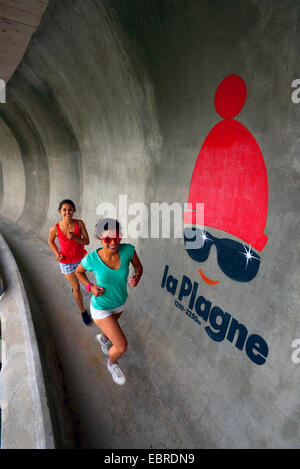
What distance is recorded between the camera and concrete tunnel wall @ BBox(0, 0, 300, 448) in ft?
7.79

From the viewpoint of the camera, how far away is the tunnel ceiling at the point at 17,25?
4190 mm

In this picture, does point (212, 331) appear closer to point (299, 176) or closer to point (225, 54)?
point (299, 176)

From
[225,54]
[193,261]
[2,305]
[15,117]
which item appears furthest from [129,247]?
[15,117]

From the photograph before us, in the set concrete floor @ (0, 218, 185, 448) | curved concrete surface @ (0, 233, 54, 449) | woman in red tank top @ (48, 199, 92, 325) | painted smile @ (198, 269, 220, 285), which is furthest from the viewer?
woman in red tank top @ (48, 199, 92, 325)

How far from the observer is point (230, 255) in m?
3.07

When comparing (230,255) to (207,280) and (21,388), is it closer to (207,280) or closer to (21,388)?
(207,280)

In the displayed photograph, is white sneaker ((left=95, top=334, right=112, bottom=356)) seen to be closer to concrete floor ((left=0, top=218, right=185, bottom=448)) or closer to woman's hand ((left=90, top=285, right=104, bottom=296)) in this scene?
concrete floor ((left=0, top=218, right=185, bottom=448))

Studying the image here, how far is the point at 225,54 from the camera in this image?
9.80ft

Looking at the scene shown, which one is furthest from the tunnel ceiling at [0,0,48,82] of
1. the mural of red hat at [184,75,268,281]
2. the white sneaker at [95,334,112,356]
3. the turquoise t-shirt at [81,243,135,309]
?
the white sneaker at [95,334,112,356]

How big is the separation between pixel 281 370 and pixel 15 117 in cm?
1259

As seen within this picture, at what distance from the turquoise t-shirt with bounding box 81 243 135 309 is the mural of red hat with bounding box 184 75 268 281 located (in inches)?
50.4

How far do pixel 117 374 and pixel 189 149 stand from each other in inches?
141

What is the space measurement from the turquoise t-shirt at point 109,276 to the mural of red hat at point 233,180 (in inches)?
50.4

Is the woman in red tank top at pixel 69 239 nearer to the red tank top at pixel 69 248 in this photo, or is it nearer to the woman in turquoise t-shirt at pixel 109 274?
the red tank top at pixel 69 248
